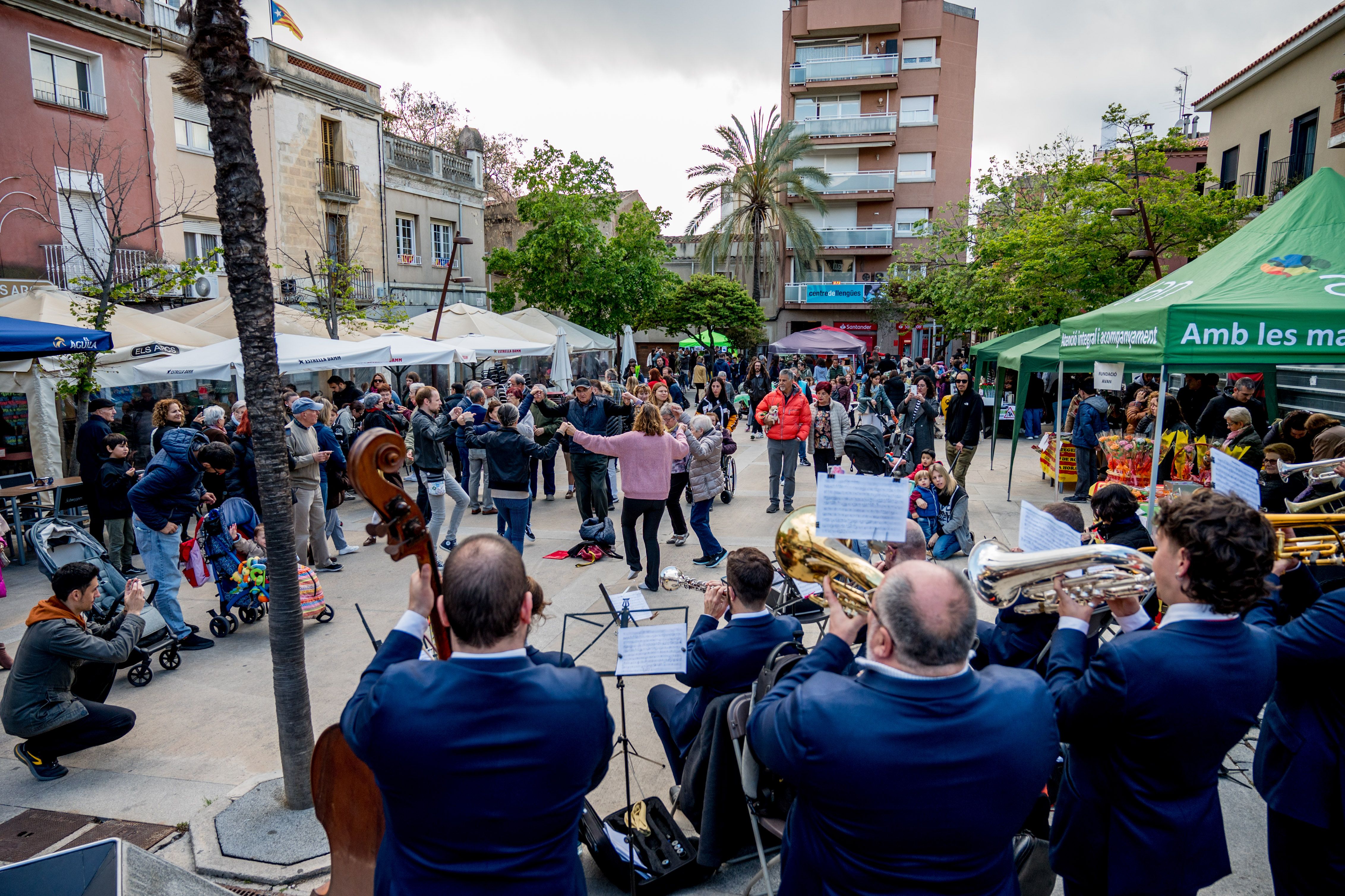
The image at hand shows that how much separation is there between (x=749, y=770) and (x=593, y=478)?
6.52 metres

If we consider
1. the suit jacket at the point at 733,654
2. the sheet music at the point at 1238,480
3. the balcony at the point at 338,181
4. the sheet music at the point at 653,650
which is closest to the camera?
the suit jacket at the point at 733,654

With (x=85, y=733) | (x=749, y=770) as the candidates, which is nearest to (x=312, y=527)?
(x=85, y=733)

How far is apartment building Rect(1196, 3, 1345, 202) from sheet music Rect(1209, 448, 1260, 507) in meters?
13.3

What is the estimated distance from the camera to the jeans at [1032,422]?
18.1 metres

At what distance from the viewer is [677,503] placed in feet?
29.7

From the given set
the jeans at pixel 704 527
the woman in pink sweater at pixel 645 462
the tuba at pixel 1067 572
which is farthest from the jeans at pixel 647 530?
the tuba at pixel 1067 572

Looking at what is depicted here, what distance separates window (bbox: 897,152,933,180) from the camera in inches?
1441

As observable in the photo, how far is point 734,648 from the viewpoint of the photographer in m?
3.29

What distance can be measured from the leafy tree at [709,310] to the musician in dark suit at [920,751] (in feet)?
92.5

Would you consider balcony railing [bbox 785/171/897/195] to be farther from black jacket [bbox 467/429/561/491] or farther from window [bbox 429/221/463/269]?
black jacket [bbox 467/429/561/491]

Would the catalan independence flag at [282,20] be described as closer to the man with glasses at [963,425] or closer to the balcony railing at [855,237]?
the man with glasses at [963,425]

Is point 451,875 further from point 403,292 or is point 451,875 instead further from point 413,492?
Result: point 403,292

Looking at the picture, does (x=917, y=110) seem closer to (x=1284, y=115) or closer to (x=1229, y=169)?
(x=1229, y=169)

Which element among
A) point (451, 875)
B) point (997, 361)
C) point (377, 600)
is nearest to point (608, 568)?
point (377, 600)
